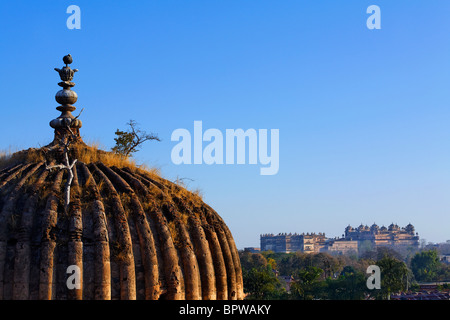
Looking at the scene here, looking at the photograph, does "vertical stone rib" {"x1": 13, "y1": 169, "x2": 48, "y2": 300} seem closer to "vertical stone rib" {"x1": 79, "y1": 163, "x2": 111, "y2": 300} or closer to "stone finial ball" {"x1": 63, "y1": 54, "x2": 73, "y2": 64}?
"vertical stone rib" {"x1": 79, "y1": 163, "x2": 111, "y2": 300}

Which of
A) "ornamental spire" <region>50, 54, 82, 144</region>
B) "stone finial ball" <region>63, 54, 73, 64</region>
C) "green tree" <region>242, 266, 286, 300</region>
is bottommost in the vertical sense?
"green tree" <region>242, 266, 286, 300</region>

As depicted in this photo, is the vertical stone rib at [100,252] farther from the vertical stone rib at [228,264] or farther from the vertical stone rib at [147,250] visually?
the vertical stone rib at [228,264]

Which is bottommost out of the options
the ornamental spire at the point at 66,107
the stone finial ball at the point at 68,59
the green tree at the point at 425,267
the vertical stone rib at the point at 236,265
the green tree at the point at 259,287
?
the green tree at the point at 425,267

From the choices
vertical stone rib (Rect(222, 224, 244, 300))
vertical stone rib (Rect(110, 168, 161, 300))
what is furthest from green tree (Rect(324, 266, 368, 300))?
vertical stone rib (Rect(110, 168, 161, 300))

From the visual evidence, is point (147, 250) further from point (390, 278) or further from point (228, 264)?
point (390, 278)

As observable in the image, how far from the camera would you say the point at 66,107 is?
1070 cm

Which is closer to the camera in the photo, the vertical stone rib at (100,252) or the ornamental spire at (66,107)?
the vertical stone rib at (100,252)

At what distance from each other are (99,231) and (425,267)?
10056 cm

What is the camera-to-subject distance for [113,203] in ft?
29.7

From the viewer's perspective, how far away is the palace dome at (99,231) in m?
8.03

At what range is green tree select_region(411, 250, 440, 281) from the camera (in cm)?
9488

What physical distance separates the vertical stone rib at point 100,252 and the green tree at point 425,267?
94468 millimetres

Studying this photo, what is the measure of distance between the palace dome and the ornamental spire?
0.06 feet

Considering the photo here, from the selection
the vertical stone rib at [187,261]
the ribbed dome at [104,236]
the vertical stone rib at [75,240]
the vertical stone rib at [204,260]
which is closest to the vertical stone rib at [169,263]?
the ribbed dome at [104,236]
